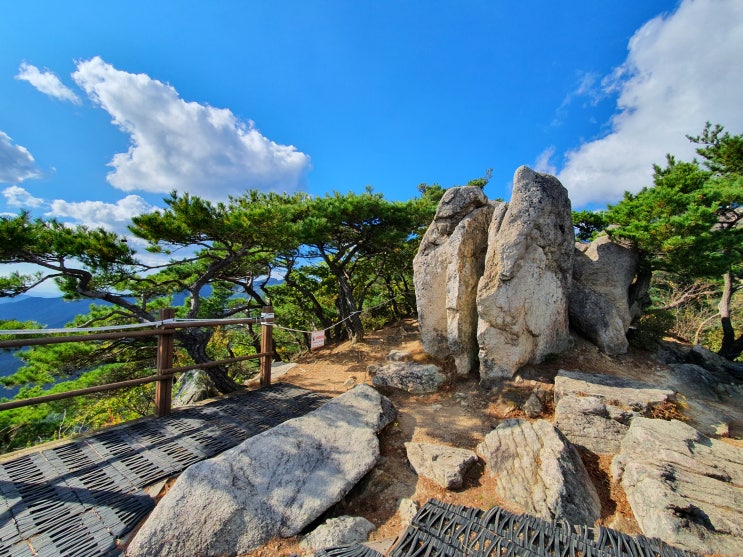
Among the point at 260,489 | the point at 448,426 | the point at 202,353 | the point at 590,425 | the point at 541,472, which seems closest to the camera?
the point at 260,489

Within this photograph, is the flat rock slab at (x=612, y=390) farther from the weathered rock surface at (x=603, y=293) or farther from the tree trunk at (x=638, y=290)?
the tree trunk at (x=638, y=290)

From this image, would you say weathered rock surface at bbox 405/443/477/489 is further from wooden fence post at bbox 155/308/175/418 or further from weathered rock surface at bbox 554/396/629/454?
wooden fence post at bbox 155/308/175/418

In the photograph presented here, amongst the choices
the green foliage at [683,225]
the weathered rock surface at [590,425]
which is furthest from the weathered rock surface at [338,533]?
the green foliage at [683,225]

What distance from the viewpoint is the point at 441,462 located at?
4074 millimetres

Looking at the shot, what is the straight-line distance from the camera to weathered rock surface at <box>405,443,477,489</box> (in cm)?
382

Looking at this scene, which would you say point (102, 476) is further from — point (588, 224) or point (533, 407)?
point (588, 224)

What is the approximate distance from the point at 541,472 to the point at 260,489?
330 centimetres

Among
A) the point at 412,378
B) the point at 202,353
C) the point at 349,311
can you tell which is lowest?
the point at 412,378

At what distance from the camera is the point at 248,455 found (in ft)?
11.7

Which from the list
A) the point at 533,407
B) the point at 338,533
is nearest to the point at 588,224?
the point at 533,407

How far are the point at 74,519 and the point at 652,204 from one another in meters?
10.4

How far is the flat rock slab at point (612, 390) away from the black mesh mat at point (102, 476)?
4721 millimetres

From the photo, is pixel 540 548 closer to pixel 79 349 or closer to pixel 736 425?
pixel 736 425

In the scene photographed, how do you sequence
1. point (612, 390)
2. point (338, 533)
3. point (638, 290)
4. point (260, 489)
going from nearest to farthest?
point (338, 533)
point (260, 489)
point (612, 390)
point (638, 290)
